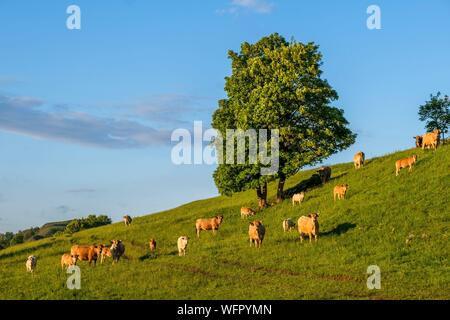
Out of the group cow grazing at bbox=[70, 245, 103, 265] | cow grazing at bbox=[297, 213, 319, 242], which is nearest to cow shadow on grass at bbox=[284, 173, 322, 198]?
cow grazing at bbox=[297, 213, 319, 242]

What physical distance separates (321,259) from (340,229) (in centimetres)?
744

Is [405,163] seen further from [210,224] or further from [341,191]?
[210,224]

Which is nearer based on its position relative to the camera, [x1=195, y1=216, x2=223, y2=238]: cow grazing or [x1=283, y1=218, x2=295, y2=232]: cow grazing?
[x1=283, y1=218, x2=295, y2=232]: cow grazing

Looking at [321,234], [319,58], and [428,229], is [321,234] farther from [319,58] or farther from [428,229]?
[319,58]

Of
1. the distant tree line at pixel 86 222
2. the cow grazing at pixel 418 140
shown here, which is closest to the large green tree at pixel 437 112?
the cow grazing at pixel 418 140

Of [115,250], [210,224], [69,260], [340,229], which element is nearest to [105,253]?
[115,250]

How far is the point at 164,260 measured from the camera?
36.5 m

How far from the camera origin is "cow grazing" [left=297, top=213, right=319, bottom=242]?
36.3 m

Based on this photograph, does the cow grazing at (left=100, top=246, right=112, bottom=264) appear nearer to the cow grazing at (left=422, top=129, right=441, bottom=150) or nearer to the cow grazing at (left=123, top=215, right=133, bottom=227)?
the cow grazing at (left=422, top=129, right=441, bottom=150)

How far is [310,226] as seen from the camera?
120 feet

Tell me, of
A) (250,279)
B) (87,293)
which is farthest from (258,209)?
(87,293)

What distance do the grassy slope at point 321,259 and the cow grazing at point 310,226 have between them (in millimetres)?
737

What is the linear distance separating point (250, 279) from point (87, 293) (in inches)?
317

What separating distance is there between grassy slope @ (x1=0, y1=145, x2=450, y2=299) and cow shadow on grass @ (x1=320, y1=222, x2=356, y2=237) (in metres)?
0.08
